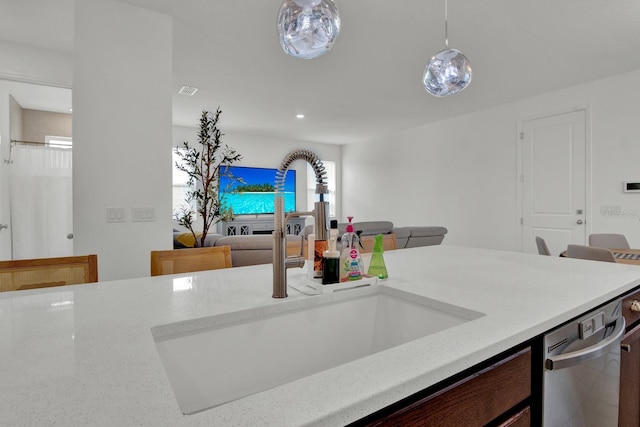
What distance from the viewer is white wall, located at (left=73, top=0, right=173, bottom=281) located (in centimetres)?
243

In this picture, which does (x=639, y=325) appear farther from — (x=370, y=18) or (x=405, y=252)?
(x=370, y=18)

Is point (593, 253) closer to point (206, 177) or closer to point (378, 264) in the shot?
point (378, 264)

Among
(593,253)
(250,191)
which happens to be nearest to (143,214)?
(593,253)

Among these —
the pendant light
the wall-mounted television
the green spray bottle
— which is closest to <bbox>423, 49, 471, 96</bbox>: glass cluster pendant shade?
the pendant light

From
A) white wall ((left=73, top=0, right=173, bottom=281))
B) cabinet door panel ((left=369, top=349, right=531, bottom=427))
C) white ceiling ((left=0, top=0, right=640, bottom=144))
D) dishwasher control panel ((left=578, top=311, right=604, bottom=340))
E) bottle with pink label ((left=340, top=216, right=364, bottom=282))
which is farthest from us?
white ceiling ((left=0, top=0, right=640, bottom=144))

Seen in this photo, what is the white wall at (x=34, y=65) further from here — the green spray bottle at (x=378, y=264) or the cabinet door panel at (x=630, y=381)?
the cabinet door panel at (x=630, y=381)

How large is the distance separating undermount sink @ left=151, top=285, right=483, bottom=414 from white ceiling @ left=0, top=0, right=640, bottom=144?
96.8 inches

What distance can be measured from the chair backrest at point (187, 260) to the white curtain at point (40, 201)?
9.87 ft

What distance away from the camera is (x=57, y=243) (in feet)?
12.2

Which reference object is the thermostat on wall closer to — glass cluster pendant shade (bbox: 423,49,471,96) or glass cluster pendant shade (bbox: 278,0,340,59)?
glass cluster pendant shade (bbox: 423,49,471,96)

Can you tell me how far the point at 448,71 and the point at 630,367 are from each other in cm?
165

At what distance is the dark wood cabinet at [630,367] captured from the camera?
1.16 meters

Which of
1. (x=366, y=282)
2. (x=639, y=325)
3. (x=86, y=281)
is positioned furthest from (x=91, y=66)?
(x=639, y=325)

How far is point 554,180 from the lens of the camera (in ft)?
15.0
